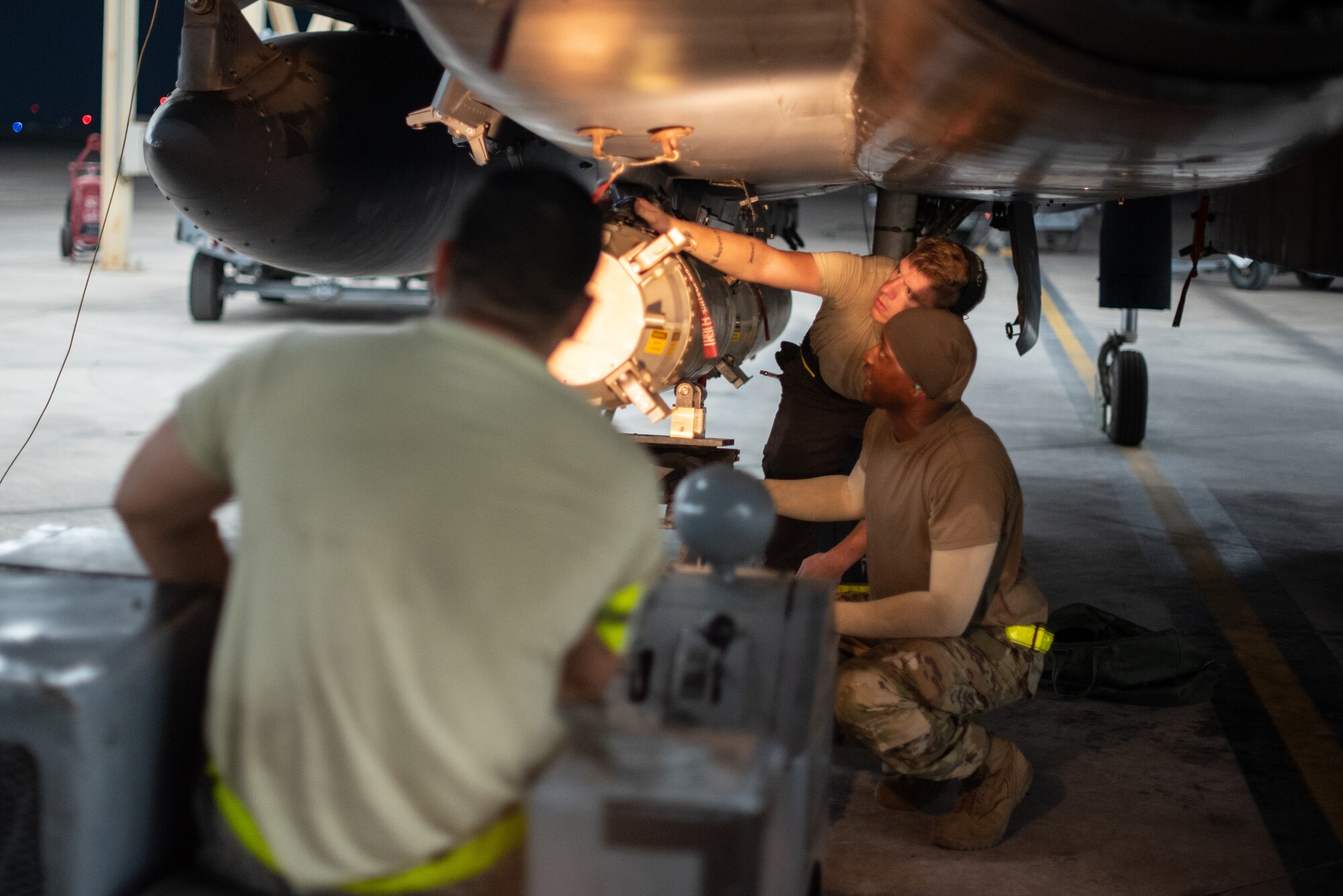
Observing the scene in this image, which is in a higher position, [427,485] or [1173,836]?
[427,485]

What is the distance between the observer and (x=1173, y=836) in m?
3.20

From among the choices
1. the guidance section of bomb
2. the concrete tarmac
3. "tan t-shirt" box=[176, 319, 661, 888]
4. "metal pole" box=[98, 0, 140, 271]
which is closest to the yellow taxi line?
the concrete tarmac

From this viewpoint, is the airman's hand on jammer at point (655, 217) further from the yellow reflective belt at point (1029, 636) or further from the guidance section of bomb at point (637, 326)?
the yellow reflective belt at point (1029, 636)

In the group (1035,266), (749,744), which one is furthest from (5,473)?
(749,744)

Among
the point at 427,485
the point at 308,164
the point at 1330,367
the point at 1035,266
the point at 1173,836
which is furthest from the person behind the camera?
the point at 1330,367

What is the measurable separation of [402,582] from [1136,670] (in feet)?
10.3

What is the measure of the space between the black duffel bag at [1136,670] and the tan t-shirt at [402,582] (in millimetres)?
2804

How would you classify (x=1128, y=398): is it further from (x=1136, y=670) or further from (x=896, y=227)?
(x=1136, y=670)

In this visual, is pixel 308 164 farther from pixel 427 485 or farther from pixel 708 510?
pixel 427 485

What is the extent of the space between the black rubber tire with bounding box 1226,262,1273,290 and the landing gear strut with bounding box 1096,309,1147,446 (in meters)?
9.57

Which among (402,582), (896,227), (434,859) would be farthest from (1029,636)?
(402,582)

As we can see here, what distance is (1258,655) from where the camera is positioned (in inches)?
179

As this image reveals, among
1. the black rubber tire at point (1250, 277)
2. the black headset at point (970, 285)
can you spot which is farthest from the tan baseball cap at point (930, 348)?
the black rubber tire at point (1250, 277)

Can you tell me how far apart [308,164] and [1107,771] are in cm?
314
